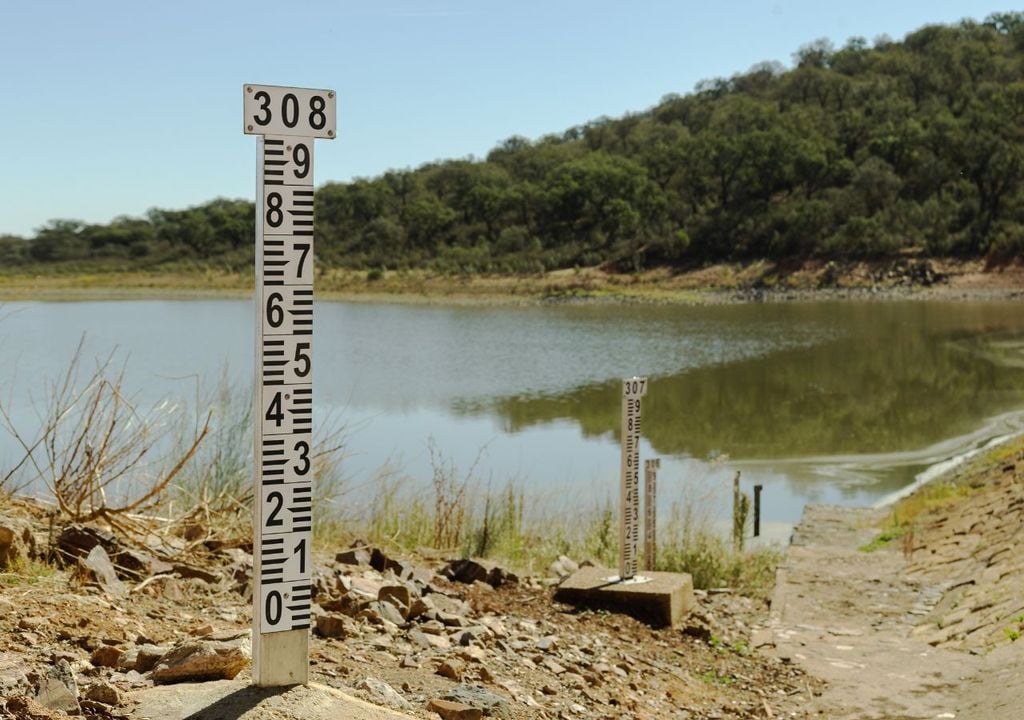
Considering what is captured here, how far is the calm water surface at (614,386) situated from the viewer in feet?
58.0

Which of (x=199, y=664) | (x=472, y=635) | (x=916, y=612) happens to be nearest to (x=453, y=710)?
(x=199, y=664)

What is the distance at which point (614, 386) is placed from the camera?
27594 millimetres

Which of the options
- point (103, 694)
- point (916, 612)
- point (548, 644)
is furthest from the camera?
point (916, 612)

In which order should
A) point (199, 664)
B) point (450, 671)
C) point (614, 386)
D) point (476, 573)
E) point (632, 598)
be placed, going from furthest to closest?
point (614, 386) < point (476, 573) < point (632, 598) < point (450, 671) < point (199, 664)

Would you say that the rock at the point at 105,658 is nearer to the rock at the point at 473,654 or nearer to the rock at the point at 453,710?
the rock at the point at 453,710

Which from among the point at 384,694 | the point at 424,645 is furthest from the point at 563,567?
the point at 384,694

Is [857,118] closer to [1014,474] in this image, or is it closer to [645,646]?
[1014,474]

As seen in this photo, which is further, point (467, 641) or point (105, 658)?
point (467, 641)

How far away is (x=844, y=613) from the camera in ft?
28.5

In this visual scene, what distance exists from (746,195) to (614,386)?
188 feet

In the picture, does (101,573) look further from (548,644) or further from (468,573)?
(468,573)

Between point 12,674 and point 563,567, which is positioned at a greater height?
point 12,674

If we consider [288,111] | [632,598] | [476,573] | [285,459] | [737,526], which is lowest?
[737,526]

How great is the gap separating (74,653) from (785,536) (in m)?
10.2
